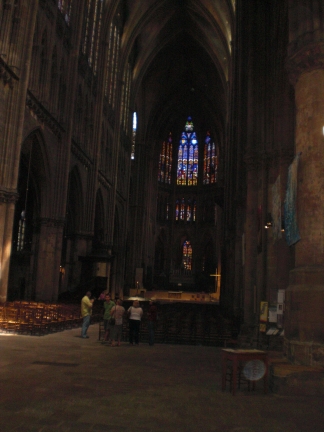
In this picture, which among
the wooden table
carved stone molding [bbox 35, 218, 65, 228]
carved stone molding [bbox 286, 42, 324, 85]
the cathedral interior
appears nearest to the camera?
the wooden table

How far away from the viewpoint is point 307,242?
973cm

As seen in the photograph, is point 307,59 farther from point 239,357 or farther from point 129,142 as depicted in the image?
point 129,142

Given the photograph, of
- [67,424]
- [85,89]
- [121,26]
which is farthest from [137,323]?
[121,26]

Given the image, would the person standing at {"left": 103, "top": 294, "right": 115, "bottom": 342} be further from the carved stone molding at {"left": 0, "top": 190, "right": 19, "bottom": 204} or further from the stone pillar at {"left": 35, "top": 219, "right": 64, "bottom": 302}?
the stone pillar at {"left": 35, "top": 219, "right": 64, "bottom": 302}

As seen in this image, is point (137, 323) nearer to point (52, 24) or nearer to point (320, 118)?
point (320, 118)

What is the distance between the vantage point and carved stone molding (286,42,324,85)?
403 inches

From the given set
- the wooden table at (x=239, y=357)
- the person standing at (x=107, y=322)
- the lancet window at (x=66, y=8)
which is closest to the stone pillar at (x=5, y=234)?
the person standing at (x=107, y=322)

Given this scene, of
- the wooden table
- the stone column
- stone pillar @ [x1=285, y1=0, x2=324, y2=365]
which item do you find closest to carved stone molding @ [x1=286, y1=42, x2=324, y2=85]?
stone pillar @ [x1=285, y1=0, x2=324, y2=365]

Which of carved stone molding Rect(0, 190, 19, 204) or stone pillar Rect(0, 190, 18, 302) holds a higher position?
carved stone molding Rect(0, 190, 19, 204)

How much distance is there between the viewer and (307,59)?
10367 mm

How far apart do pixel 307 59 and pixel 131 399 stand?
26.8 ft

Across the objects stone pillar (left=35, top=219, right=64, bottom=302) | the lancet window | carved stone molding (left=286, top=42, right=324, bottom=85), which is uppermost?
the lancet window

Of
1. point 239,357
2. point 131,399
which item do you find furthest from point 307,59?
point 131,399

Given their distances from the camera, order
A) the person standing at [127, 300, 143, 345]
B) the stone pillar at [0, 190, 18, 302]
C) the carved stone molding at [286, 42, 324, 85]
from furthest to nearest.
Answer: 1. the stone pillar at [0, 190, 18, 302]
2. the person standing at [127, 300, 143, 345]
3. the carved stone molding at [286, 42, 324, 85]
